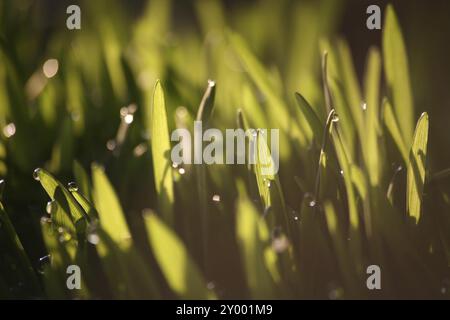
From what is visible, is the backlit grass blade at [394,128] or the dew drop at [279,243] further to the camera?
Result: the backlit grass blade at [394,128]

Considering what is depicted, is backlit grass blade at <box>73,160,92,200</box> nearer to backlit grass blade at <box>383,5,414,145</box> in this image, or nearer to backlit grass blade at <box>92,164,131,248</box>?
backlit grass blade at <box>92,164,131,248</box>

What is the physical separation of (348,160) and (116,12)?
632 millimetres

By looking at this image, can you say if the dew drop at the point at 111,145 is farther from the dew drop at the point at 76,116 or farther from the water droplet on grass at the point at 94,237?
the water droplet on grass at the point at 94,237

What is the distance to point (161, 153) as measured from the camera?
52 cm

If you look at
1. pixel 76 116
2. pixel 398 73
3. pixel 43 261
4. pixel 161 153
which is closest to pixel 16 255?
pixel 43 261

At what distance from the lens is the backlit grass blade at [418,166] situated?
0.50 meters

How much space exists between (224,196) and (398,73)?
22cm

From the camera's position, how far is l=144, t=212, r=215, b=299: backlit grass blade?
1.40ft

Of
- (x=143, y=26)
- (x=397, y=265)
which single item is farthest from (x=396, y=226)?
(x=143, y=26)

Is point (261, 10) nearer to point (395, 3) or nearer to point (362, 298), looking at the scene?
point (395, 3)

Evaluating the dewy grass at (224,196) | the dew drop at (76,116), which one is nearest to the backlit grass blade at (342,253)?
the dewy grass at (224,196)

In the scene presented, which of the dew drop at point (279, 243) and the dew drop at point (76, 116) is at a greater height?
the dew drop at point (76, 116)

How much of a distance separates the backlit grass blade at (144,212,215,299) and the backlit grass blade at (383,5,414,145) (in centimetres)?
27

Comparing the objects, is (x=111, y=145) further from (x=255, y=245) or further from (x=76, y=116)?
(x=255, y=245)
